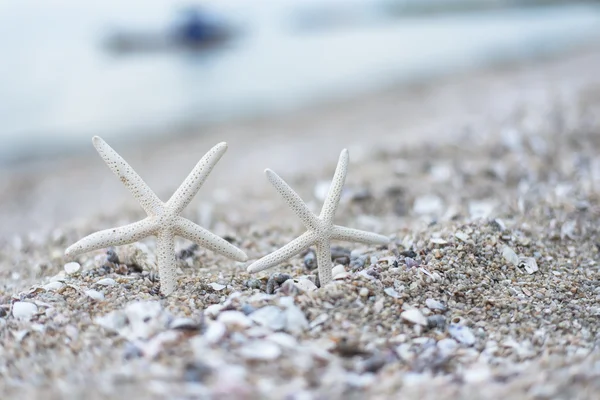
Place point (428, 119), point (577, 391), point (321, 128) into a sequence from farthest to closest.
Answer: point (321, 128) < point (428, 119) < point (577, 391)

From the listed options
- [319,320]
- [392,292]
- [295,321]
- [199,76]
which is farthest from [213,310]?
[199,76]

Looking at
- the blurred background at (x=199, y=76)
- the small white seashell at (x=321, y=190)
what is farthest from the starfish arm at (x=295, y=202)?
the blurred background at (x=199, y=76)

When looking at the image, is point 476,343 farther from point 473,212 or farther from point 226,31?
point 226,31

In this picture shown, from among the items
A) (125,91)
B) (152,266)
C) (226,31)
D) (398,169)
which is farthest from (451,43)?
(152,266)

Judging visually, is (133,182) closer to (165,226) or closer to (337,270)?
(165,226)

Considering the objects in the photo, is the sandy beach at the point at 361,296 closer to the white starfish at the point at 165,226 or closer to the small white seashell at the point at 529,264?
the small white seashell at the point at 529,264

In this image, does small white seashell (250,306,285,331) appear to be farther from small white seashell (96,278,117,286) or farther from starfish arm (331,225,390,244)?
small white seashell (96,278,117,286)
